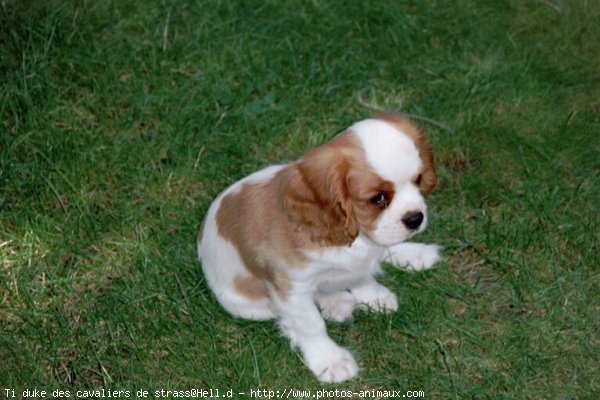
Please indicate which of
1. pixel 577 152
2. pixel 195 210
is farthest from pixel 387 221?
pixel 577 152

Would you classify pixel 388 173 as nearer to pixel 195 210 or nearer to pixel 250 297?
pixel 250 297

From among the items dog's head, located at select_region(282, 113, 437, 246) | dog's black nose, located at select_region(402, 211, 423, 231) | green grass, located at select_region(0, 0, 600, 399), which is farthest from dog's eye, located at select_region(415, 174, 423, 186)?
green grass, located at select_region(0, 0, 600, 399)

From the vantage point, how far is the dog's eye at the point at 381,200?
3.45 m

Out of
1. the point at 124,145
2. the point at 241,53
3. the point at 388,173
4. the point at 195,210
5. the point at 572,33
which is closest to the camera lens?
the point at 388,173

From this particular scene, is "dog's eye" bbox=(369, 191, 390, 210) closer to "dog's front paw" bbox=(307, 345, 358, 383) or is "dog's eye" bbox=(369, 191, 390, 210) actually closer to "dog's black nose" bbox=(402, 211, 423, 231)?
"dog's black nose" bbox=(402, 211, 423, 231)

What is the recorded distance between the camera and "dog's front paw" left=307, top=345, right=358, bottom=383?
3.87 meters

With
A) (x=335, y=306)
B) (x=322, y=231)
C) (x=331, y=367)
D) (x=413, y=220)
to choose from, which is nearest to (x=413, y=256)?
(x=335, y=306)

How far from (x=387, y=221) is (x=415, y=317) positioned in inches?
33.6

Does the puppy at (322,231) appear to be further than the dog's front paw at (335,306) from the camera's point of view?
No

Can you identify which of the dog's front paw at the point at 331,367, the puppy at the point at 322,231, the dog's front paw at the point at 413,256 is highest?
the puppy at the point at 322,231

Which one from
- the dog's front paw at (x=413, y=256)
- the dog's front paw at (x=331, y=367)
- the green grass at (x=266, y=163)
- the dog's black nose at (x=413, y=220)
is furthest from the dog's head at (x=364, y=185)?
the dog's front paw at (x=413, y=256)

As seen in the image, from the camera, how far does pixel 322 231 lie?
3502 millimetres

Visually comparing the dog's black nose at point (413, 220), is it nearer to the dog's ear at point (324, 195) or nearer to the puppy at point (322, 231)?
the puppy at point (322, 231)

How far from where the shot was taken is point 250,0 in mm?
6078
